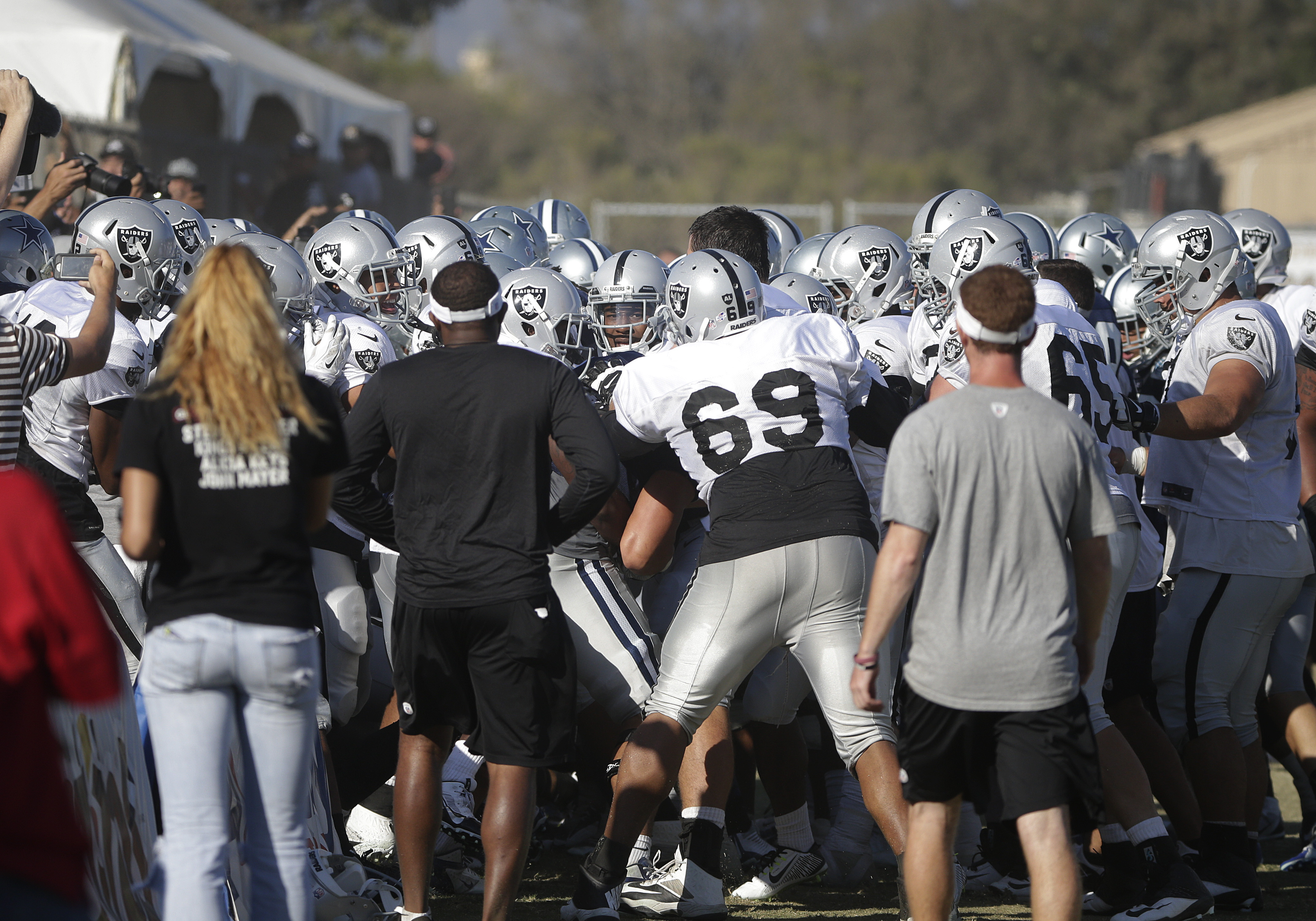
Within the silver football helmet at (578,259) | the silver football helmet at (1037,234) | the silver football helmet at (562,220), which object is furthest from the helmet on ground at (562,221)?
the silver football helmet at (1037,234)

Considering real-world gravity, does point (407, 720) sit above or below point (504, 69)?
below

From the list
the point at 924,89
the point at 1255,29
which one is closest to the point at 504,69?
the point at 924,89

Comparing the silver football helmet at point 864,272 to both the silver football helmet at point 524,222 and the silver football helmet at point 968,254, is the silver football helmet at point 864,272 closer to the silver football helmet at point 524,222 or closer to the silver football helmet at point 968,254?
the silver football helmet at point 968,254

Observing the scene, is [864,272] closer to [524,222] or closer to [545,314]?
[545,314]

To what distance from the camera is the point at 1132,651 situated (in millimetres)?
5172

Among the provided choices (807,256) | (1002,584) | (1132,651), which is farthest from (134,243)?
(1132,651)

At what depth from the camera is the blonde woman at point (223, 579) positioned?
3.32 m

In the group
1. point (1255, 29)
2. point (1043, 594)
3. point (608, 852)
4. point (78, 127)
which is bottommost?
point (608, 852)

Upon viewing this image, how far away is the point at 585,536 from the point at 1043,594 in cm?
184

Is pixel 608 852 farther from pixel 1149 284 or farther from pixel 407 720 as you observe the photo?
pixel 1149 284

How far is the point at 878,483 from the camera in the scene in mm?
5359

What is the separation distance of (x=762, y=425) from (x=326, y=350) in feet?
5.77

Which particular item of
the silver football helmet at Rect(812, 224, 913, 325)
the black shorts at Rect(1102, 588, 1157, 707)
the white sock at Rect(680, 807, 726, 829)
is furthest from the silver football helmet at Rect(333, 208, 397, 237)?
the black shorts at Rect(1102, 588, 1157, 707)

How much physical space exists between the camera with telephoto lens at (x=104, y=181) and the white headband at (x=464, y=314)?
337 cm
